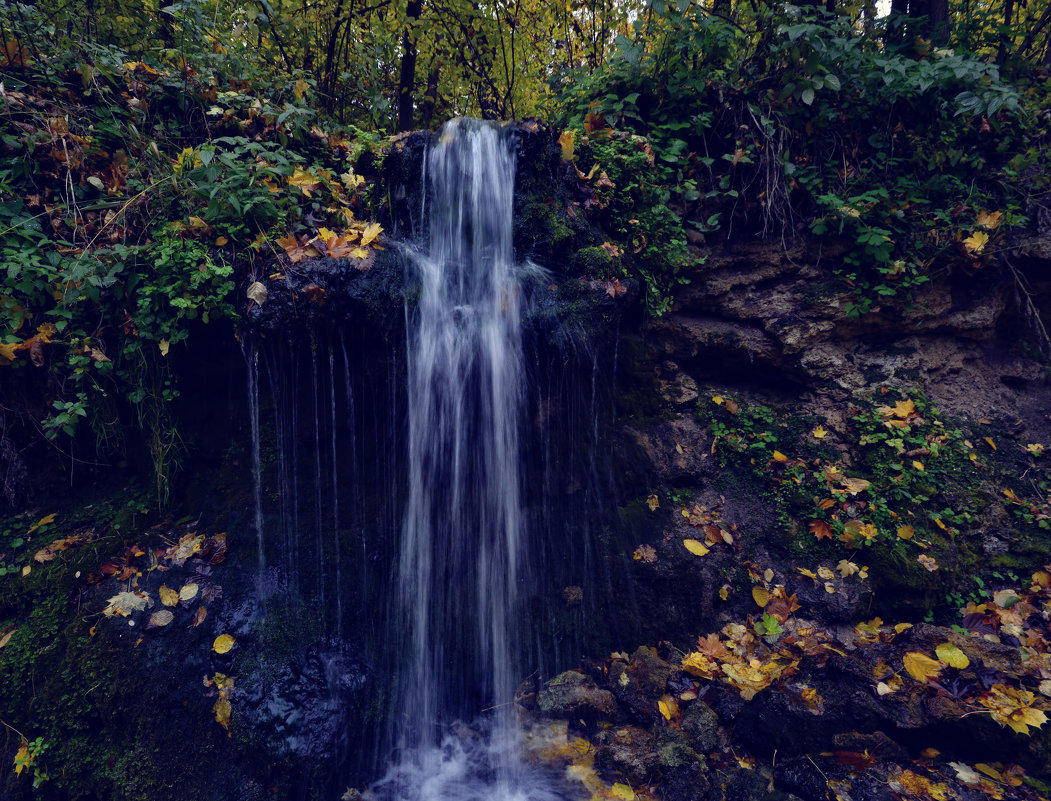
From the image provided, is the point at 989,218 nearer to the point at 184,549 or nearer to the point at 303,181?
the point at 303,181

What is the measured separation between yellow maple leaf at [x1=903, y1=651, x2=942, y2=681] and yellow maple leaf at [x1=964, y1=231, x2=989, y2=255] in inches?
132

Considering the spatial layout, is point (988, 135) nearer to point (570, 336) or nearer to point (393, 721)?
point (570, 336)

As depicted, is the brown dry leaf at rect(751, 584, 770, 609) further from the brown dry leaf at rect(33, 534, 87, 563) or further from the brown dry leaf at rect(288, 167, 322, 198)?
the brown dry leaf at rect(33, 534, 87, 563)

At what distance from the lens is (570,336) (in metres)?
3.65

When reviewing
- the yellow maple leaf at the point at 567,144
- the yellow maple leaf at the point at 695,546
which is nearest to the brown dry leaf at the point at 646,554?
the yellow maple leaf at the point at 695,546

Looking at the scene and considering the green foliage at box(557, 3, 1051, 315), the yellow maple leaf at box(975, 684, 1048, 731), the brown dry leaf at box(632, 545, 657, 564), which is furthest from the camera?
the green foliage at box(557, 3, 1051, 315)

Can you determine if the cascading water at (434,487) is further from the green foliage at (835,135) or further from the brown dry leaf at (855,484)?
the brown dry leaf at (855,484)

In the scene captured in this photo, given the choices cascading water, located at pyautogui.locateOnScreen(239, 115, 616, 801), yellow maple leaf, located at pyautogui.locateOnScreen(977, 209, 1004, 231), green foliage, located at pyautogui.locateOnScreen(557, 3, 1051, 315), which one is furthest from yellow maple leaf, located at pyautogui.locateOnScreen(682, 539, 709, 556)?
yellow maple leaf, located at pyautogui.locateOnScreen(977, 209, 1004, 231)

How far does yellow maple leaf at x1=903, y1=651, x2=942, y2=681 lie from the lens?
283 centimetres

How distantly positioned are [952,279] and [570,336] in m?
3.57

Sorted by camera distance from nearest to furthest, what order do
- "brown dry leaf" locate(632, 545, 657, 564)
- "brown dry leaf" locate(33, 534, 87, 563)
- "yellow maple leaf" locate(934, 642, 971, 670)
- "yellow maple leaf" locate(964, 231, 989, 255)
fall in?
"yellow maple leaf" locate(934, 642, 971, 670), "brown dry leaf" locate(33, 534, 87, 563), "brown dry leaf" locate(632, 545, 657, 564), "yellow maple leaf" locate(964, 231, 989, 255)

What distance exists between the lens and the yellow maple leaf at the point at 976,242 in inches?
162

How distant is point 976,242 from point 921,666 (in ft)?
11.5

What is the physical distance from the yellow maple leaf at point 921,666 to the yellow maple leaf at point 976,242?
3.36 meters
